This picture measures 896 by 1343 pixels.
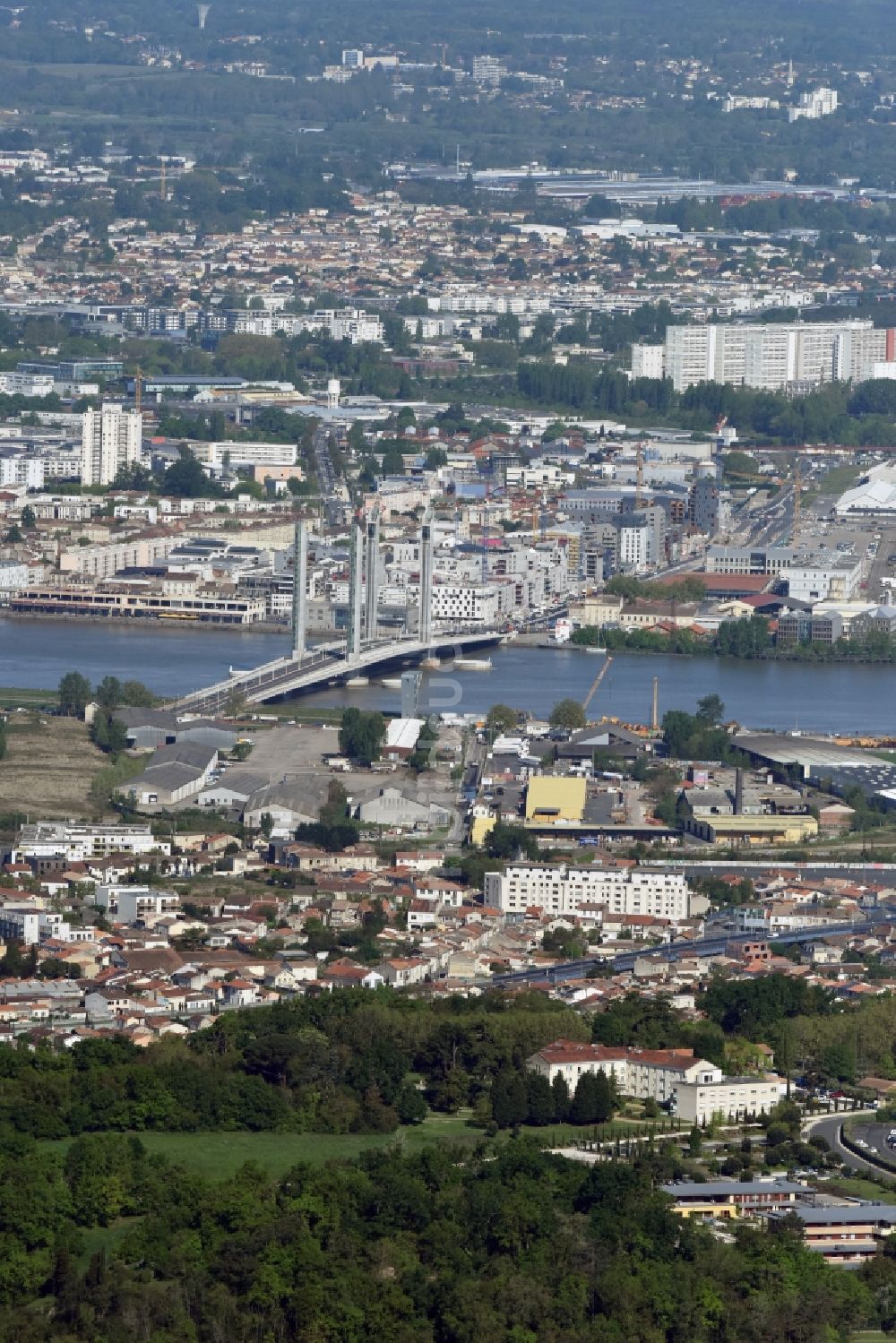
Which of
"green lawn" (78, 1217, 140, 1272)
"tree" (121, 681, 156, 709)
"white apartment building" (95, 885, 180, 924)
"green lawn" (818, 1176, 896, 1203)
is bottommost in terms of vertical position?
"tree" (121, 681, 156, 709)

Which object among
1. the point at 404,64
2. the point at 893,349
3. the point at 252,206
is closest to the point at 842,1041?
the point at 893,349

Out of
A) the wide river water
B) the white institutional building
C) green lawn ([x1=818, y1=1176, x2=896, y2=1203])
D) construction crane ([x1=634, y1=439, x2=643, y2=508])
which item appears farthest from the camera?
construction crane ([x1=634, y1=439, x2=643, y2=508])

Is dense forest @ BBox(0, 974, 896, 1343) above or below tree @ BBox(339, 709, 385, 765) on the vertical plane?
above

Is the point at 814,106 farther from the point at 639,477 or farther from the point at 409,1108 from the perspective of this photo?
the point at 409,1108

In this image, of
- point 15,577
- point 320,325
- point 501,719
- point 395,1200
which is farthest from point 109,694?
point 320,325

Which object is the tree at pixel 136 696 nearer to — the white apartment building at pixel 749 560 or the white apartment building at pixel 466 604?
the white apartment building at pixel 466 604

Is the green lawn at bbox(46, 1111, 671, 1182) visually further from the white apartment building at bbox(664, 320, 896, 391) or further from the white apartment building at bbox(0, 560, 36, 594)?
the white apartment building at bbox(664, 320, 896, 391)

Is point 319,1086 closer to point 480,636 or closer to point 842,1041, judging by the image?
point 842,1041

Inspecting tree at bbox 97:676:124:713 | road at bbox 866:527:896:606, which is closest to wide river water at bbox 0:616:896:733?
tree at bbox 97:676:124:713
